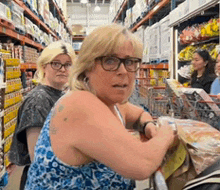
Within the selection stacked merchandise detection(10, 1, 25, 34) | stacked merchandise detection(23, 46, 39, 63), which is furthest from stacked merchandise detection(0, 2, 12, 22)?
stacked merchandise detection(23, 46, 39, 63)

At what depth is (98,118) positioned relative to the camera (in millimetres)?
996

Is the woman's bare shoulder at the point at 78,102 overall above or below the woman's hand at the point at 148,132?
above

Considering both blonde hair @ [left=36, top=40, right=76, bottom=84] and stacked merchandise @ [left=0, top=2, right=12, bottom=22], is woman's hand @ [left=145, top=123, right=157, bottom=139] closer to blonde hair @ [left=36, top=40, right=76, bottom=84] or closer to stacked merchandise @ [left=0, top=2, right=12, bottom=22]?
blonde hair @ [left=36, top=40, right=76, bottom=84]

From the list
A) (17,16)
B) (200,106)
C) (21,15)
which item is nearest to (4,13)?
(17,16)

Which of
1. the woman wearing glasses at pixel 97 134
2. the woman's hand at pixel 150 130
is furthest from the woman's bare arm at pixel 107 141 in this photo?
the woman's hand at pixel 150 130

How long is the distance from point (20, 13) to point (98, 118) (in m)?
4.18

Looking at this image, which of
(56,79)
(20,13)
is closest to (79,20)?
(20,13)

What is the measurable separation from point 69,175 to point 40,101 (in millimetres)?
852

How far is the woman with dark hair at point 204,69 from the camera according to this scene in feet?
12.7

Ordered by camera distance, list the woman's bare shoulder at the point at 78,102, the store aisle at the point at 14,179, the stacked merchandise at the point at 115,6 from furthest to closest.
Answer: the stacked merchandise at the point at 115,6
the store aisle at the point at 14,179
the woman's bare shoulder at the point at 78,102

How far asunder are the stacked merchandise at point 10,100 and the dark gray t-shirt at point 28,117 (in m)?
1.77

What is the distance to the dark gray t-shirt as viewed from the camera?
1.77 meters

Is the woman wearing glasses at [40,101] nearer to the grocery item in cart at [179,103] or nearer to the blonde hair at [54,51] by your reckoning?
the blonde hair at [54,51]

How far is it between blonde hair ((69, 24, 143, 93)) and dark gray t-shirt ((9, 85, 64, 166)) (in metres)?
0.64
